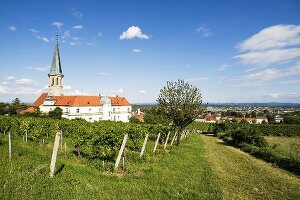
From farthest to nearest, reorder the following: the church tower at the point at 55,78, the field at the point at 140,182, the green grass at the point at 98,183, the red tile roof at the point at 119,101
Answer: the red tile roof at the point at 119,101, the church tower at the point at 55,78, the field at the point at 140,182, the green grass at the point at 98,183

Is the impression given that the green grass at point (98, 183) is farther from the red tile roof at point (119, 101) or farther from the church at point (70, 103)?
the red tile roof at point (119, 101)

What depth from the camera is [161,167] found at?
14.2 metres

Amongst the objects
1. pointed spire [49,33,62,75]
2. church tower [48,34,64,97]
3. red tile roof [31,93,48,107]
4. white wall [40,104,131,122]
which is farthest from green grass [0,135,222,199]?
red tile roof [31,93,48,107]

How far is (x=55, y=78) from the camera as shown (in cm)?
9438

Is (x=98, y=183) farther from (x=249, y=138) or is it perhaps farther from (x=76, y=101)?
(x=76, y=101)

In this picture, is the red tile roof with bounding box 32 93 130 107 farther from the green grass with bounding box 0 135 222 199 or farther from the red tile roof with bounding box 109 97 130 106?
the green grass with bounding box 0 135 222 199

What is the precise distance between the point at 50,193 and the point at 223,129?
2520 inches

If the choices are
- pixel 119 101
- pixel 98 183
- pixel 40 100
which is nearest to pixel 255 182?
pixel 98 183

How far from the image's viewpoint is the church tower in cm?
9453

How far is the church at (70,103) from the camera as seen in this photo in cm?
8894

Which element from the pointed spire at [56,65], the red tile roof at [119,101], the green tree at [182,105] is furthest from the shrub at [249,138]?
the pointed spire at [56,65]

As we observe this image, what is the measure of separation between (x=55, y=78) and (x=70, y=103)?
12.6m

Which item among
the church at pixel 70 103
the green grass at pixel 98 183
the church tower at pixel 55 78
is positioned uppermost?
the church tower at pixel 55 78

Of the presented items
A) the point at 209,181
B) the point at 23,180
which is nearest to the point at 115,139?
the point at 209,181
